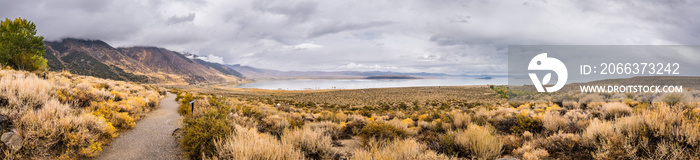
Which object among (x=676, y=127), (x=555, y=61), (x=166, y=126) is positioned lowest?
(x=166, y=126)

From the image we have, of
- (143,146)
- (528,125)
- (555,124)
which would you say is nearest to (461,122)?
(528,125)

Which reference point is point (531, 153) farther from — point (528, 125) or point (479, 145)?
point (528, 125)

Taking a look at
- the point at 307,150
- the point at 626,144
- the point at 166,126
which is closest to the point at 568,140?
the point at 626,144

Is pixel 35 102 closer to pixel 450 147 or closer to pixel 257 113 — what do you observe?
pixel 257 113

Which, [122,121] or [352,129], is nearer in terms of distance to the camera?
[122,121]

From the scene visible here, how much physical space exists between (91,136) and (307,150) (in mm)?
4576

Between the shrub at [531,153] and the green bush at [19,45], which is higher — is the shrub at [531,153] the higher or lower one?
the lower one

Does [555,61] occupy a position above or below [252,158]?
above

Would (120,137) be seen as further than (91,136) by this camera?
Yes

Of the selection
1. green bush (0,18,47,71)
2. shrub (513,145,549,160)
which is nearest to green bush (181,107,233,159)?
shrub (513,145,549,160)

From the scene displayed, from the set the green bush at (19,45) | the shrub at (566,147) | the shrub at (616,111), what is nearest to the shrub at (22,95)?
the shrub at (566,147)

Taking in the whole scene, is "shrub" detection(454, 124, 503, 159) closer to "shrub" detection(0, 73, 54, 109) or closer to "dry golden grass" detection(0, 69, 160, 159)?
"dry golden grass" detection(0, 69, 160, 159)

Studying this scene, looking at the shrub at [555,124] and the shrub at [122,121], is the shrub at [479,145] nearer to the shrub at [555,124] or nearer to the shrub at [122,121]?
the shrub at [555,124]

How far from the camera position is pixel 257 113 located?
12406 millimetres
